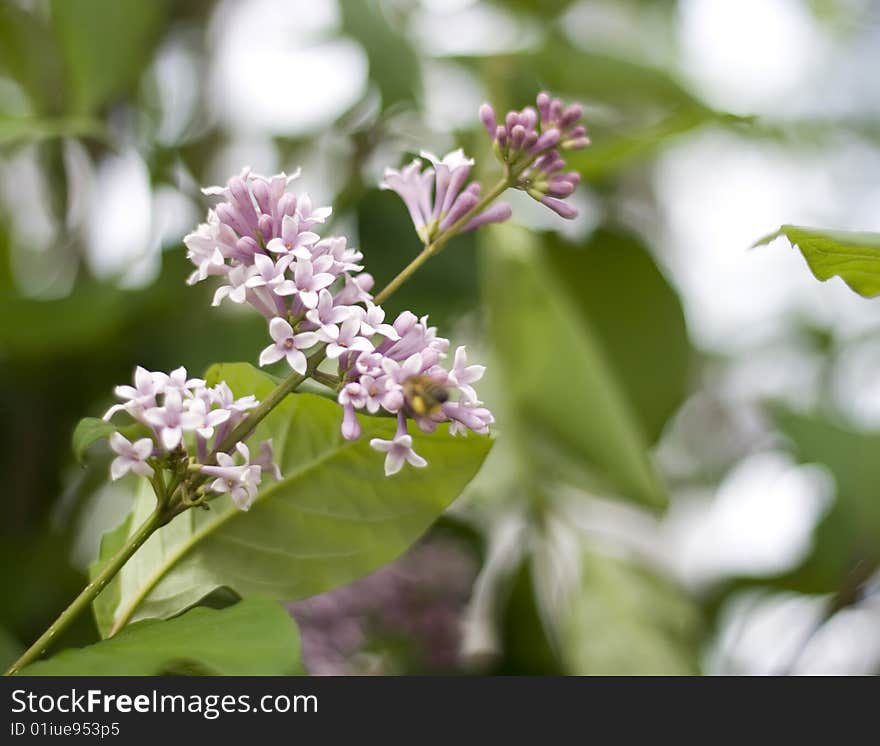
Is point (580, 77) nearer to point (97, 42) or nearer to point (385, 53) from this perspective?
point (385, 53)

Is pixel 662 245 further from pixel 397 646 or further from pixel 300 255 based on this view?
pixel 300 255

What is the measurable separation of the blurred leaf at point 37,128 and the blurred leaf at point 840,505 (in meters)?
0.55

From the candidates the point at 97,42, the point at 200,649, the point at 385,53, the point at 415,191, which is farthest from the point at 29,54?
the point at 200,649

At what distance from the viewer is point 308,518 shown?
36cm

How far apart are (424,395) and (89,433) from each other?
0.10 m

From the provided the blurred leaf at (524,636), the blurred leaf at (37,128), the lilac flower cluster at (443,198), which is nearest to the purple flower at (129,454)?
the lilac flower cluster at (443,198)

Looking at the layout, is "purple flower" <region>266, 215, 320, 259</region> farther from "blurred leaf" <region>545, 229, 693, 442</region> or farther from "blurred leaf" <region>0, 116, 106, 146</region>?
"blurred leaf" <region>545, 229, 693, 442</region>

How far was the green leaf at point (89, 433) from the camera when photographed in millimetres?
290

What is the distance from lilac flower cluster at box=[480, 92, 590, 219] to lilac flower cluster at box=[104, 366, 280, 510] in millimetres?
128

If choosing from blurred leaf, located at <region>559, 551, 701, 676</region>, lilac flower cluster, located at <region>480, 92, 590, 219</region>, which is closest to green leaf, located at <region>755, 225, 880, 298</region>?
lilac flower cluster, located at <region>480, 92, 590, 219</region>

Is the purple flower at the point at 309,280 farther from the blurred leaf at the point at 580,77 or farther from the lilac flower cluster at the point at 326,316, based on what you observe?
the blurred leaf at the point at 580,77

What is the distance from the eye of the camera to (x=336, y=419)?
364mm

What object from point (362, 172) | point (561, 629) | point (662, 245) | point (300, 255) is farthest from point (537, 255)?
point (662, 245)

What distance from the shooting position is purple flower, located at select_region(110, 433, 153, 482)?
28cm
